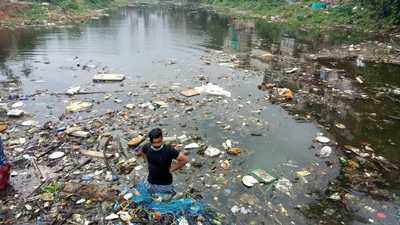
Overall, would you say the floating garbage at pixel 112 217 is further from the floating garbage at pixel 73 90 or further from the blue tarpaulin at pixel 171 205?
the floating garbage at pixel 73 90

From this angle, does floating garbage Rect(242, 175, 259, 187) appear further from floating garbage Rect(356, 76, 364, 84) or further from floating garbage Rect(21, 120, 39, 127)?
floating garbage Rect(356, 76, 364, 84)

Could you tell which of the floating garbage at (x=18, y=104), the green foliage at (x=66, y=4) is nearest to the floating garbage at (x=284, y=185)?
the floating garbage at (x=18, y=104)

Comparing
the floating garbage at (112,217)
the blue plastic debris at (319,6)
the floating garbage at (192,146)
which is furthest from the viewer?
the blue plastic debris at (319,6)

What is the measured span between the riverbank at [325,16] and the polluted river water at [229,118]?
6061 millimetres

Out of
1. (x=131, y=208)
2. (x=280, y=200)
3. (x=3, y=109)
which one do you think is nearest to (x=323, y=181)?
(x=280, y=200)

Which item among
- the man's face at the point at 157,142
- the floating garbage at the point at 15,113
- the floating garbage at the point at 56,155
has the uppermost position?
the man's face at the point at 157,142

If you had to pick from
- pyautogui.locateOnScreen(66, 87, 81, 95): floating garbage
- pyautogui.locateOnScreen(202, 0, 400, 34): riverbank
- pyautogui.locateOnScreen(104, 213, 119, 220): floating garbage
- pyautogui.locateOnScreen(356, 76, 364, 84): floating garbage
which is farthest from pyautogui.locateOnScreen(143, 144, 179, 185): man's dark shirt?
pyautogui.locateOnScreen(202, 0, 400, 34): riverbank

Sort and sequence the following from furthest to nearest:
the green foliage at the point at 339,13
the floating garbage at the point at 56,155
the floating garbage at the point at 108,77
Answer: the green foliage at the point at 339,13, the floating garbage at the point at 108,77, the floating garbage at the point at 56,155

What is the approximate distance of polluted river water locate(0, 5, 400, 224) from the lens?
13.7 feet

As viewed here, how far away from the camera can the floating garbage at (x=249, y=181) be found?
14.8 ft

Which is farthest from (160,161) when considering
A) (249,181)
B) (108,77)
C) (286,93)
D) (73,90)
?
(108,77)

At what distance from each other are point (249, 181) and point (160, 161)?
156 centimetres

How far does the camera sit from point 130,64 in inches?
422

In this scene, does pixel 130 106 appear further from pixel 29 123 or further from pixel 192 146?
pixel 192 146
